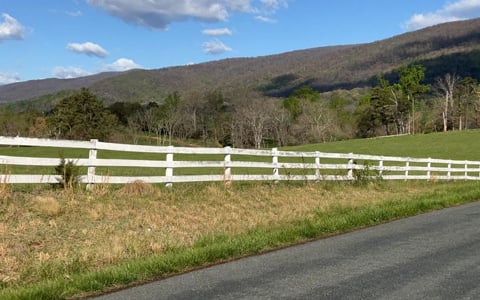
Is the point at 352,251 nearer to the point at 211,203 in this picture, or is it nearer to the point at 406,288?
the point at 406,288

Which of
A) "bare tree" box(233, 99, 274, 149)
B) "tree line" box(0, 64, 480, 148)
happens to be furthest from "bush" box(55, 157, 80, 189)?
"bare tree" box(233, 99, 274, 149)

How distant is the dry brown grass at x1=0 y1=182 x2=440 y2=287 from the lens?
676 centimetres

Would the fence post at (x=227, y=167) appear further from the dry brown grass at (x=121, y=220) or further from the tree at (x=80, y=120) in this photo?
the tree at (x=80, y=120)

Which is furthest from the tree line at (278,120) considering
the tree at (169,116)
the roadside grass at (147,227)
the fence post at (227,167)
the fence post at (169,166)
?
the roadside grass at (147,227)

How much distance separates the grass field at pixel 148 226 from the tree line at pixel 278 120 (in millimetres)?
86350

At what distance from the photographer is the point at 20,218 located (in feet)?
27.5

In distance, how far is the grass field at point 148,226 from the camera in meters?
6.17

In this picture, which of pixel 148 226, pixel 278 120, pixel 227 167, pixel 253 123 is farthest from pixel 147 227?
pixel 278 120

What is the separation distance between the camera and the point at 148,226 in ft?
29.6

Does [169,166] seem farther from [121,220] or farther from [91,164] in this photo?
[121,220]

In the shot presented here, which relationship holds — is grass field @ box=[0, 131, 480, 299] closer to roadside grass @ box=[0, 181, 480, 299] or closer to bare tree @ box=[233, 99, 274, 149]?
roadside grass @ box=[0, 181, 480, 299]

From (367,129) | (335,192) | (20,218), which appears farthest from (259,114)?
(20,218)

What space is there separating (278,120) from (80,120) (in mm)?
41521

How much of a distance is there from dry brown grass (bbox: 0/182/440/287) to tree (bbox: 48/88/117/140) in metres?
86.6
